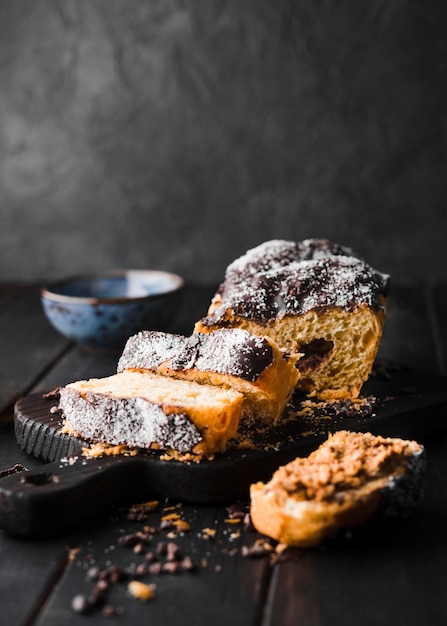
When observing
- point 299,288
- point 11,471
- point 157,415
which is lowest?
point 11,471

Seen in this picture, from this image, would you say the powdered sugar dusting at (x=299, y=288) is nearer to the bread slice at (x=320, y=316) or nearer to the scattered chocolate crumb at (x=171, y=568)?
the bread slice at (x=320, y=316)

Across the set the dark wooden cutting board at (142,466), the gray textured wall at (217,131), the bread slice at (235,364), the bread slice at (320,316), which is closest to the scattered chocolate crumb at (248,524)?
the dark wooden cutting board at (142,466)

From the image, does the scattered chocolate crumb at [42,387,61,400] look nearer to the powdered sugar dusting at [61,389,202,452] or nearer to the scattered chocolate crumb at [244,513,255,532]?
the powdered sugar dusting at [61,389,202,452]

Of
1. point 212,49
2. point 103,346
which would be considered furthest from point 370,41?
point 103,346

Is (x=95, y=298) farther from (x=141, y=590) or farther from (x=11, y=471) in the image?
(x=141, y=590)

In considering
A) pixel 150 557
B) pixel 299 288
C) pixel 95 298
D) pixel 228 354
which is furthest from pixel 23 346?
pixel 150 557
